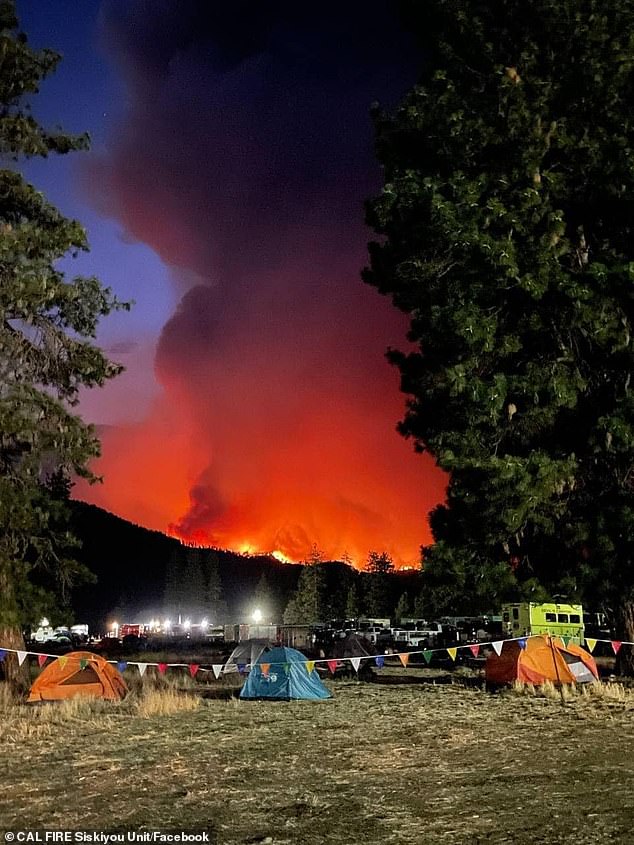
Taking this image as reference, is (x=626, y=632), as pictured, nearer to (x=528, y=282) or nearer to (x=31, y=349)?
(x=528, y=282)

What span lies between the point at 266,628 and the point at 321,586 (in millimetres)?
52308

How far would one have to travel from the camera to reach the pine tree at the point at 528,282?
699 inches

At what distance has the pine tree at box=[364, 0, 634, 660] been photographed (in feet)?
58.3

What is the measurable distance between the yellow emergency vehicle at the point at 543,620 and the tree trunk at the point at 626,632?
8.06 meters

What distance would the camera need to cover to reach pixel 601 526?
18250 mm

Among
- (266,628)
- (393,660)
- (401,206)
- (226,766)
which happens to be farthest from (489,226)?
(266,628)

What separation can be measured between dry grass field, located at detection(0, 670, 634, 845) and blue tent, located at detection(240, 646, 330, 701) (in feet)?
7.63

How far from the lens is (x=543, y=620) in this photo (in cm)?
2936

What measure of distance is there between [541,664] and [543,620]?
11.7 meters

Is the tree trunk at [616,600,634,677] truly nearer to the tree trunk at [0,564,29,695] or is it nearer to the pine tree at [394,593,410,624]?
the tree trunk at [0,564,29,695]

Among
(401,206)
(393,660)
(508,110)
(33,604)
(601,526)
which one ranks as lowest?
(393,660)

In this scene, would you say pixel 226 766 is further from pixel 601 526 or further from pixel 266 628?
pixel 266 628

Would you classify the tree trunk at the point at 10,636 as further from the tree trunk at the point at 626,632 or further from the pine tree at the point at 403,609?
the pine tree at the point at 403,609

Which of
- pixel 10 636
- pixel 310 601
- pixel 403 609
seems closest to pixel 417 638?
pixel 10 636
